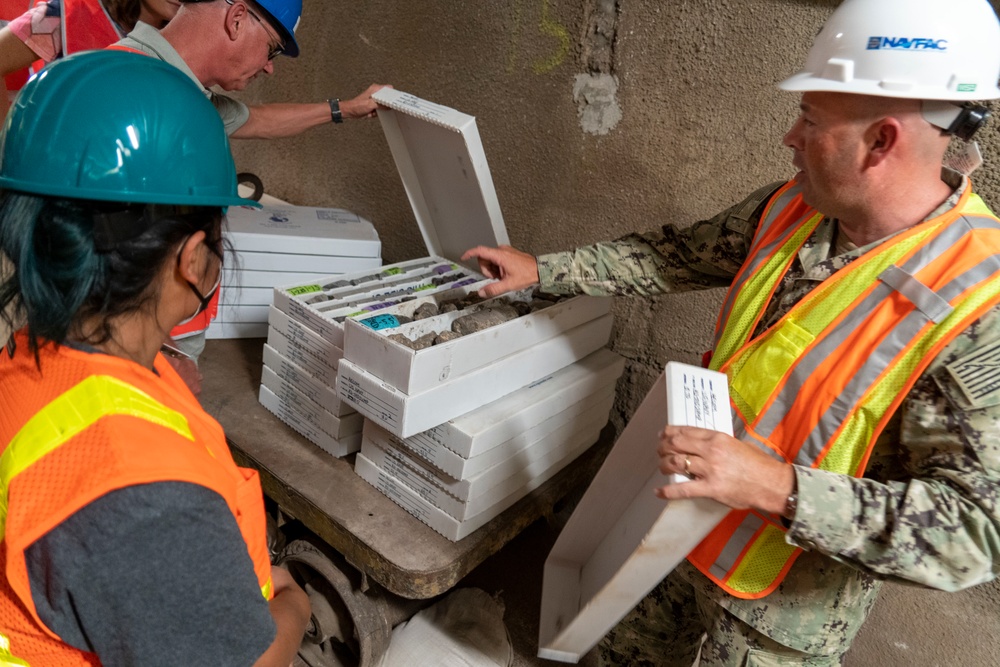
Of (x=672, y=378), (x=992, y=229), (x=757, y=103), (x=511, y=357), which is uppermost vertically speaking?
(x=757, y=103)

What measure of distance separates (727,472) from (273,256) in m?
1.72

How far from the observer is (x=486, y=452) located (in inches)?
64.9

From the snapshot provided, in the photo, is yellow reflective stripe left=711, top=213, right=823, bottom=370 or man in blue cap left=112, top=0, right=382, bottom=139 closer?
yellow reflective stripe left=711, top=213, right=823, bottom=370

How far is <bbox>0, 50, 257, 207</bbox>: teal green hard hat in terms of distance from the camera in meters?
0.83

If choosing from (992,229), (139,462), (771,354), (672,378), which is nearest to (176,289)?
(139,462)

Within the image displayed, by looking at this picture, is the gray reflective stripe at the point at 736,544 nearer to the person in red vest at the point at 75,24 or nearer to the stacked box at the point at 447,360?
the stacked box at the point at 447,360

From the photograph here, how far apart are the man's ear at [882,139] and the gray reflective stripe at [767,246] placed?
8.0 inches

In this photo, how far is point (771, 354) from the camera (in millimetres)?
1261

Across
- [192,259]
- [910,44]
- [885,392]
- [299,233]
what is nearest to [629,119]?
[910,44]

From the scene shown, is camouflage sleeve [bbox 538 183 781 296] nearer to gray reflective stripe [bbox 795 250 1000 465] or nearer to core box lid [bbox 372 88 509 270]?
core box lid [bbox 372 88 509 270]

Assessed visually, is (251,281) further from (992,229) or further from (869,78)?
(992,229)

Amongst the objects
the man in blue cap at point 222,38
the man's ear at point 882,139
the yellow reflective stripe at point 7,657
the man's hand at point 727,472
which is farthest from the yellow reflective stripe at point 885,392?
the man in blue cap at point 222,38

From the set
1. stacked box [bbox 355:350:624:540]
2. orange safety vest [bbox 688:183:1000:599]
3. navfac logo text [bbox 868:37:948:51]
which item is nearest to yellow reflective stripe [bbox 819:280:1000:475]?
orange safety vest [bbox 688:183:1000:599]

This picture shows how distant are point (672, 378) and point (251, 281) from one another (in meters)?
1.58
